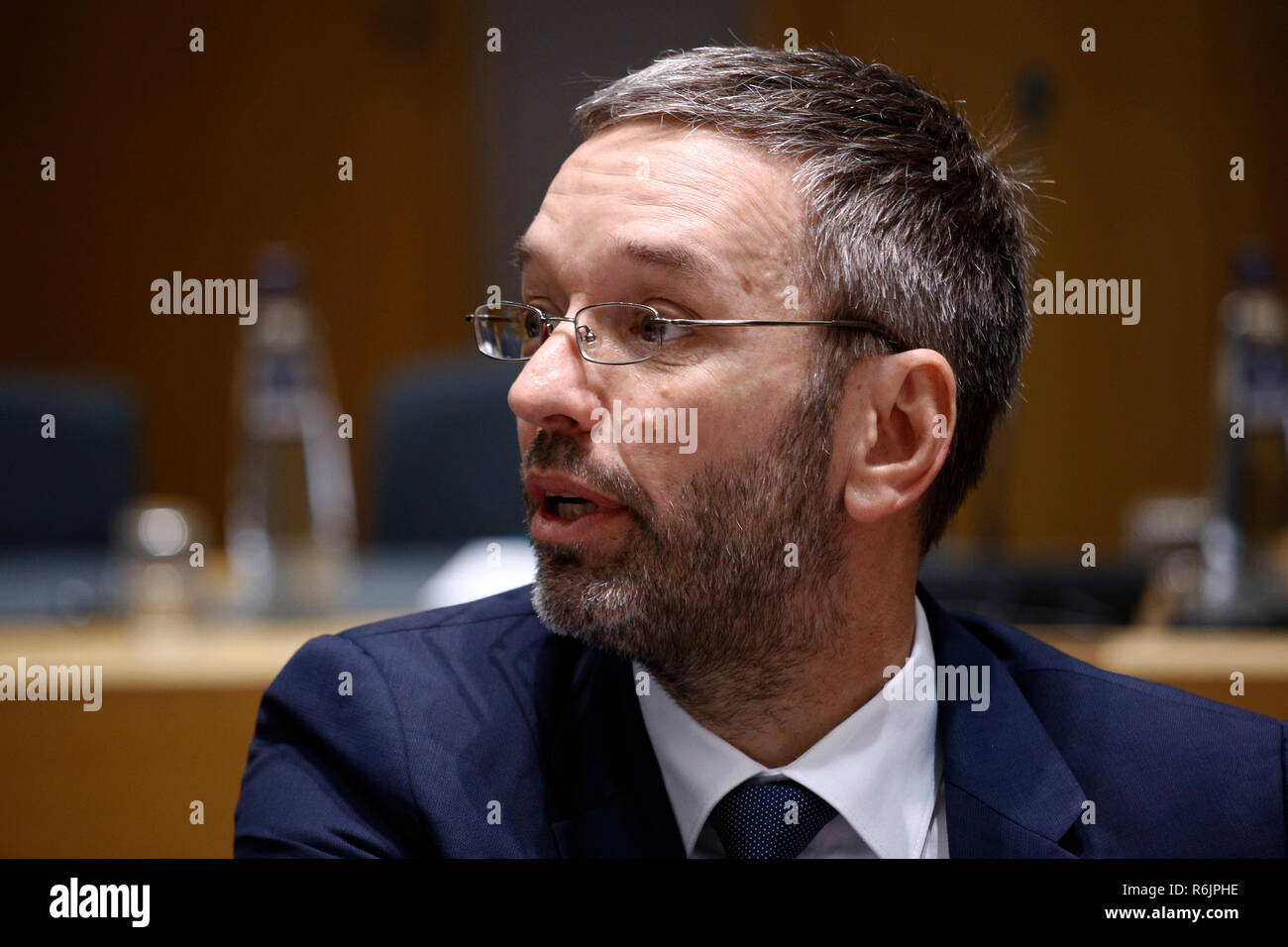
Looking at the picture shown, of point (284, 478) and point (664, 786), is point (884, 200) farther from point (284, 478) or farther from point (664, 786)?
point (284, 478)

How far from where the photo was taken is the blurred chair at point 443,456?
2949 millimetres

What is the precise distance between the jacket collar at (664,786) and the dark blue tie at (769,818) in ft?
0.18

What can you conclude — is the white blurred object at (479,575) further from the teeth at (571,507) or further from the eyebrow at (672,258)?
the eyebrow at (672,258)

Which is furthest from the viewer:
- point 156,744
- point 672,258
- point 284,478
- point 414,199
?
point 414,199

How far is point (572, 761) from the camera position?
1297mm

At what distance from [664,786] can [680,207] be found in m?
0.58

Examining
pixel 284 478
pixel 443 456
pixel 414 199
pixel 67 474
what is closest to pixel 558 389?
pixel 284 478

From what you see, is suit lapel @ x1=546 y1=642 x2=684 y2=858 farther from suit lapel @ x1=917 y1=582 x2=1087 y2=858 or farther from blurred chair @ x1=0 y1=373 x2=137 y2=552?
blurred chair @ x1=0 y1=373 x2=137 y2=552

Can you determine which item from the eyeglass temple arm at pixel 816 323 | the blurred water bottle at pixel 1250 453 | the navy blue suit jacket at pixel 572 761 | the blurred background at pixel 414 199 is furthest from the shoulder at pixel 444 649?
the blurred background at pixel 414 199

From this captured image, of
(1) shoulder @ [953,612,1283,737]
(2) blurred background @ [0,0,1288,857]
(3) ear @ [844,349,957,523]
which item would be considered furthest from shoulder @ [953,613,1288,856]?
(2) blurred background @ [0,0,1288,857]
